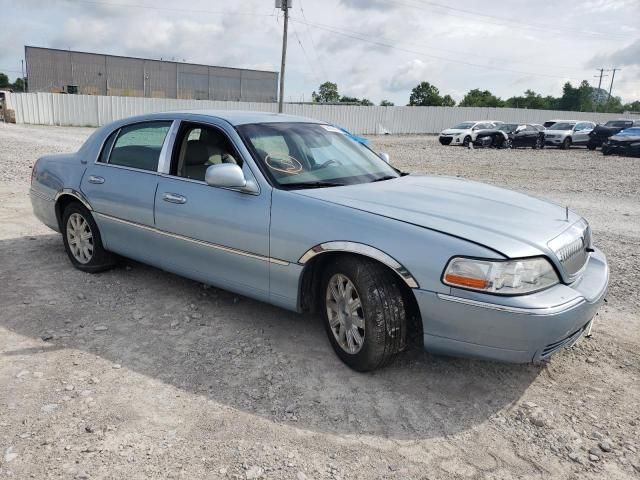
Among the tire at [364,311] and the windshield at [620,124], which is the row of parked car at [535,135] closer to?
the windshield at [620,124]

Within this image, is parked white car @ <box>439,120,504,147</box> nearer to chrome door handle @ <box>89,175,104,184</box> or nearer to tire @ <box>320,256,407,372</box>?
chrome door handle @ <box>89,175,104,184</box>

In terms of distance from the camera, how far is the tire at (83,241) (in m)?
4.98

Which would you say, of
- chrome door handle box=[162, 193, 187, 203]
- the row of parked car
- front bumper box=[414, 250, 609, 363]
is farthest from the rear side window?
the row of parked car

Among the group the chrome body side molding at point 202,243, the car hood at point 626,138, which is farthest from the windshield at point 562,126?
the chrome body side molding at point 202,243

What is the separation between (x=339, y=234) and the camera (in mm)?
3240

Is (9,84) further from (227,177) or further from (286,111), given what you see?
(227,177)

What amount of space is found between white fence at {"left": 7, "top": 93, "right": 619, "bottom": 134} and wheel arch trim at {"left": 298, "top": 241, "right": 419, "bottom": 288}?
60.6ft

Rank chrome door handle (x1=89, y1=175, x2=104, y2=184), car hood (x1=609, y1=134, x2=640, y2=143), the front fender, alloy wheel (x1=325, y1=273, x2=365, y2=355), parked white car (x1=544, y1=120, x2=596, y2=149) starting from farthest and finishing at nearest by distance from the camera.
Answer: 1. parked white car (x1=544, y1=120, x2=596, y2=149)
2. car hood (x1=609, y1=134, x2=640, y2=143)
3. chrome door handle (x1=89, y1=175, x2=104, y2=184)
4. alloy wheel (x1=325, y1=273, x2=365, y2=355)
5. the front fender

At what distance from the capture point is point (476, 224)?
10.1ft

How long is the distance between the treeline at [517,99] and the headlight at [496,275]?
8283cm

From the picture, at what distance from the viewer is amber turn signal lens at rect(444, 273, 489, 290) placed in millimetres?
2821

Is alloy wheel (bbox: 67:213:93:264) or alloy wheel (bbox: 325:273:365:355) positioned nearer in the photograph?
alloy wheel (bbox: 325:273:365:355)

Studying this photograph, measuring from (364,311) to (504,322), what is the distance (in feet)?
2.61

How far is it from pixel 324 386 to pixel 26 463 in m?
1.58
